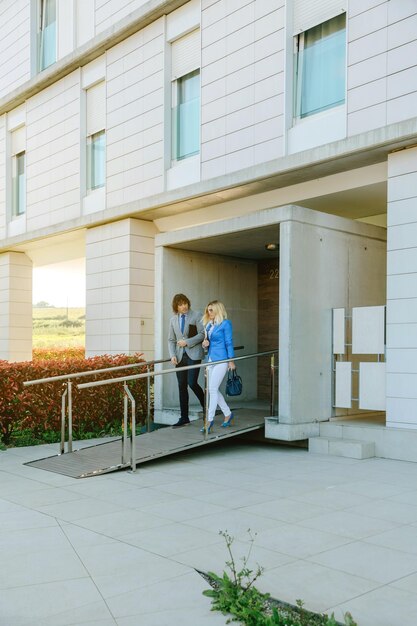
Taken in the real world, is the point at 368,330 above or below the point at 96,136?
below

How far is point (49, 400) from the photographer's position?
35.5ft

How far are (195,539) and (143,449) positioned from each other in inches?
140

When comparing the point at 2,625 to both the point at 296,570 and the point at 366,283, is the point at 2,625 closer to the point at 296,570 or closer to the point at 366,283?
the point at 296,570

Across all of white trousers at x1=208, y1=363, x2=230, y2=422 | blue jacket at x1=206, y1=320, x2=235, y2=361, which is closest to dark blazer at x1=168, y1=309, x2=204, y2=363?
blue jacket at x1=206, y1=320, x2=235, y2=361

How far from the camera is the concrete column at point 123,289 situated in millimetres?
14406

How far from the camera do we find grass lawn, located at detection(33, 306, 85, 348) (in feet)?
73.0

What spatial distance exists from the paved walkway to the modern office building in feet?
6.19

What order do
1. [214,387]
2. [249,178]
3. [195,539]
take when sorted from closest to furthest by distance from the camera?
[195,539], [214,387], [249,178]

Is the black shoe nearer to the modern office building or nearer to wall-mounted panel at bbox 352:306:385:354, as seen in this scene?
the modern office building

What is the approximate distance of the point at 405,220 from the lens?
29.5 ft

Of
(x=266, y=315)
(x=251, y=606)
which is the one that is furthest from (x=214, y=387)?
(x=251, y=606)

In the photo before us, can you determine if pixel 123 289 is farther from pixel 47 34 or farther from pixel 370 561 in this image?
pixel 370 561

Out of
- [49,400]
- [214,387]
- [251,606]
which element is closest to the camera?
[251,606]

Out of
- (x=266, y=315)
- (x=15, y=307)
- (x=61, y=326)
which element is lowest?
(x=61, y=326)
